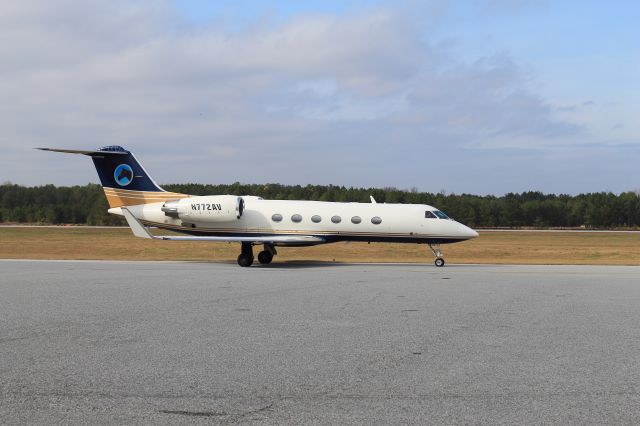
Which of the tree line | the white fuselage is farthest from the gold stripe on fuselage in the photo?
the tree line

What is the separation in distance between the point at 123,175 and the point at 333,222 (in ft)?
31.7

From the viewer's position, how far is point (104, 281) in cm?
1753

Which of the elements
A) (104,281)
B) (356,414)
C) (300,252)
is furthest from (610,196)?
(356,414)

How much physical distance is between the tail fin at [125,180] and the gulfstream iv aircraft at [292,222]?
1.58 feet

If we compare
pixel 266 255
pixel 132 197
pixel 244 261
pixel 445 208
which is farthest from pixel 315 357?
pixel 445 208

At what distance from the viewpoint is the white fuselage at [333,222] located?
27906mm

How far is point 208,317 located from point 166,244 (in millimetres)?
33653

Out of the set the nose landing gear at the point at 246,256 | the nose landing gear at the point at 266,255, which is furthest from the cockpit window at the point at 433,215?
the nose landing gear at the point at 246,256

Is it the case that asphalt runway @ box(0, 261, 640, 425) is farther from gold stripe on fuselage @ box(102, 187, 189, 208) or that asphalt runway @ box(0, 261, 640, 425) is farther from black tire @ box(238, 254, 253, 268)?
gold stripe on fuselage @ box(102, 187, 189, 208)

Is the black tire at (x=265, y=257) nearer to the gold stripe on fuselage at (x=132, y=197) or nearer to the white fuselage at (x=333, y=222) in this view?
the white fuselage at (x=333, y=222)

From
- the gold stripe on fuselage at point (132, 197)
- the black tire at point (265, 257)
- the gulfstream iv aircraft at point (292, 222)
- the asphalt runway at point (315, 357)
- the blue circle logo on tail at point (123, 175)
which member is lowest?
the asphalt runway at point (315, 357)

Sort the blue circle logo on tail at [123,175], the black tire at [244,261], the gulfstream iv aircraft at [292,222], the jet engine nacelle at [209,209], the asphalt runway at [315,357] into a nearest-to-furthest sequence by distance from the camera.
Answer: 1. the asphalt runway at [315,357]
2. the black tire at [244,261]
3. the gulfstream iv aircraft at [292,222]
4. the jet engine nacelle at [209,209]
5. the blue circle logo on tail at [123,175]

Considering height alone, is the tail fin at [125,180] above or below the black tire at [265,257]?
above

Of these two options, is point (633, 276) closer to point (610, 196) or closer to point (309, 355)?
point (309, 355)
